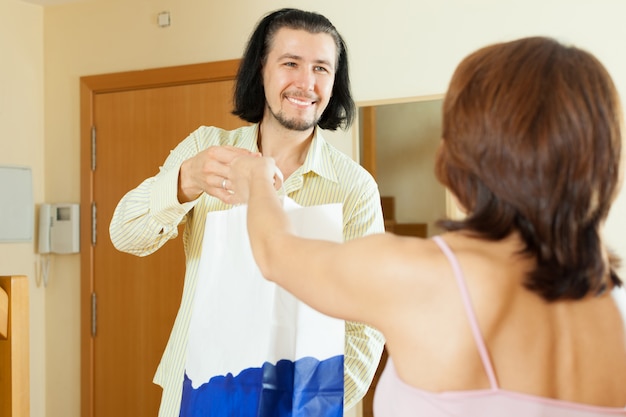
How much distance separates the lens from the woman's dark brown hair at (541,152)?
1.01 m

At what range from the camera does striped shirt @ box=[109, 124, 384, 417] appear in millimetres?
1798

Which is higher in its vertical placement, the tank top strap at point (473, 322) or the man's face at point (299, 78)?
the man's face at point (299, 78)

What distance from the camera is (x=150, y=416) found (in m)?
3.80

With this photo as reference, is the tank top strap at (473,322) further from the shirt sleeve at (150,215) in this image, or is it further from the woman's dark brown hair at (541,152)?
the shirt sleeve at (150,215)

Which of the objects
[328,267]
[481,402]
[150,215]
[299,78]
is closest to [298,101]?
[299,78]

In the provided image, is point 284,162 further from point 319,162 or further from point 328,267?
point 328,267

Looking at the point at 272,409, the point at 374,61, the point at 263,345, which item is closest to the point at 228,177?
the point at 263,345

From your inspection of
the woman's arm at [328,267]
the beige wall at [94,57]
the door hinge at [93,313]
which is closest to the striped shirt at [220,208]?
the woman's arm at [328,267]

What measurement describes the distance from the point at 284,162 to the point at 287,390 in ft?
2.27

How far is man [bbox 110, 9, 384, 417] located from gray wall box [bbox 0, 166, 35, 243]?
209 centimetres

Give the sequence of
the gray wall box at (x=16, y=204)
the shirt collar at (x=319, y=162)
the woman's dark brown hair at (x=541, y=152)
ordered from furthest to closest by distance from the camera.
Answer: the gray wall box at (x=16, y=204)
the shirt collar at (x=319, y=162)
the woman's dark brown hair at (x=541, y=152)

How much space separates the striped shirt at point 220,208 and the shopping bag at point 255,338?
22 centimetres

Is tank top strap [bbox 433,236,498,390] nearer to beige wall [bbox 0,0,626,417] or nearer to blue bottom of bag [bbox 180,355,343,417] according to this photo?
blue bottom of bag [bbox 180,355,343,417]

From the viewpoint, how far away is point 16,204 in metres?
3.96
